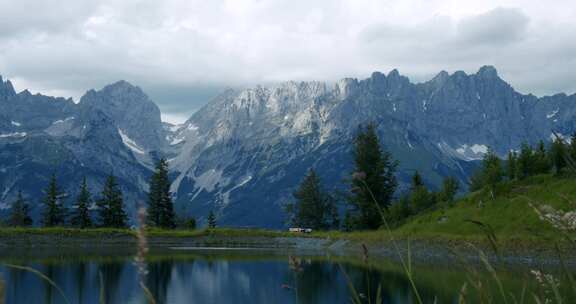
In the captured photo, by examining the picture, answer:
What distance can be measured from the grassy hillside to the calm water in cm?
1120

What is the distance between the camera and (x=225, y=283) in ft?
136

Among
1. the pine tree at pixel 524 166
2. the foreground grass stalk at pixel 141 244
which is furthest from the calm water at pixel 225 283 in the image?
the pine tree at pixel 524 166

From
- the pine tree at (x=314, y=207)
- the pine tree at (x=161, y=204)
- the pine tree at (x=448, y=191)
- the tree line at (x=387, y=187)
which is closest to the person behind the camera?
the tree line at (x=387, y=187)

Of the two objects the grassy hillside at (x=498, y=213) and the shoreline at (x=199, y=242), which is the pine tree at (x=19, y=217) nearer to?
the shoreline at (x=199, y=242)

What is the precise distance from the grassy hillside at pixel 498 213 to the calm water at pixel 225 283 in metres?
11.2

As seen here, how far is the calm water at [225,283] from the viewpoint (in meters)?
32.2

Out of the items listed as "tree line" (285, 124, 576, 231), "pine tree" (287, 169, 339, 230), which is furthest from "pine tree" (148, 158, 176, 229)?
"tree line" (285, 124, 576, 231)

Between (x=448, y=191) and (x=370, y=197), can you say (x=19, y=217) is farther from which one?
(x=448, y=191)

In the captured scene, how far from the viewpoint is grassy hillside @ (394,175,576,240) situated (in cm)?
5612

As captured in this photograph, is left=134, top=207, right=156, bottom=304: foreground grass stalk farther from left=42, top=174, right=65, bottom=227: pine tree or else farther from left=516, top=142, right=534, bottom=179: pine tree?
left=42, top=174, right=65, bottom=227: pine tree

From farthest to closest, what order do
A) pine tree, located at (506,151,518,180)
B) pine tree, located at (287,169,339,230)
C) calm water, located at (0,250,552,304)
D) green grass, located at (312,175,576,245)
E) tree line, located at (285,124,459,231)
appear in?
pine tree, located at (287,169,339,230)
tree line, located at (285,124,459,231)
pine tree, located at (506,151,518,180)
green grass, located at (312,175,576,245)
calm water, located at (0,250,552,304)

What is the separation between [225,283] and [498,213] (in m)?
32.6

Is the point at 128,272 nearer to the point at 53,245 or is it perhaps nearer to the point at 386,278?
the point at 386,278

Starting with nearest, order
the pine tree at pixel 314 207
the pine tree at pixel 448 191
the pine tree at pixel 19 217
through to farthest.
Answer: the pine tree at pixel 448 191, the pine tree at pixel 19 217, the pine tree at pixel 314 207
